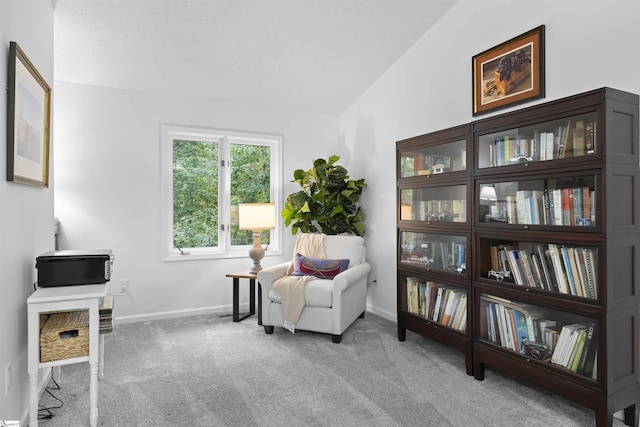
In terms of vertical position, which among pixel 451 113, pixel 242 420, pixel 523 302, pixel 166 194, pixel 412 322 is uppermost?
pixel 451 113

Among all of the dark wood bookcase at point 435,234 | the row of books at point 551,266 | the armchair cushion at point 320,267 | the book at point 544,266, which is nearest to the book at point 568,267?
the row of books at point 551,266

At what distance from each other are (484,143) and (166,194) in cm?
319

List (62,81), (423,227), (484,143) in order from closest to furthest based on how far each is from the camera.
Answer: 1. (484,143)
2. (423,227)
3. (62,81)

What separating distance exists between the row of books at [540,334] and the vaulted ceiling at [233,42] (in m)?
2.49

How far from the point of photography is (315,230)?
4.65 metres

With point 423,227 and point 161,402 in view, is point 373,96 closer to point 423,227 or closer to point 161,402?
point 423,227

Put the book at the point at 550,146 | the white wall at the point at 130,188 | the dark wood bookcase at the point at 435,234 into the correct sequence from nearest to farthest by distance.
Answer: the book at the point at 550,146 < the dark wood bookcase at the point at 435,234 < the white wall at the point at 130,188

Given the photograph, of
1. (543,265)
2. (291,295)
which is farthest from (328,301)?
(543,265)

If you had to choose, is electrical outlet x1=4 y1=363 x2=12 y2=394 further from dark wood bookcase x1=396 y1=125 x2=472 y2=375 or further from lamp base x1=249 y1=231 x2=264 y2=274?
dark wood bookcase x1=396 y1=125 x2=472 y2=375

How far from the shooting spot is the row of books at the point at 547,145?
82.8 inches

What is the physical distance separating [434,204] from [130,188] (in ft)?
9.89

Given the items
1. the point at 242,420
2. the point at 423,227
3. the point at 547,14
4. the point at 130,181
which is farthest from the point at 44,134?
the point at 547,14

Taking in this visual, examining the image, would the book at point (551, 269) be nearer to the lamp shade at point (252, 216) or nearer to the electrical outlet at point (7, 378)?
the lamp shade at point (252, 216)

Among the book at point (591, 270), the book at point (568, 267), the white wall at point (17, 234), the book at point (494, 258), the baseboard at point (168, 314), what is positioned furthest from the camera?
the baseboard at point (168, 314)
